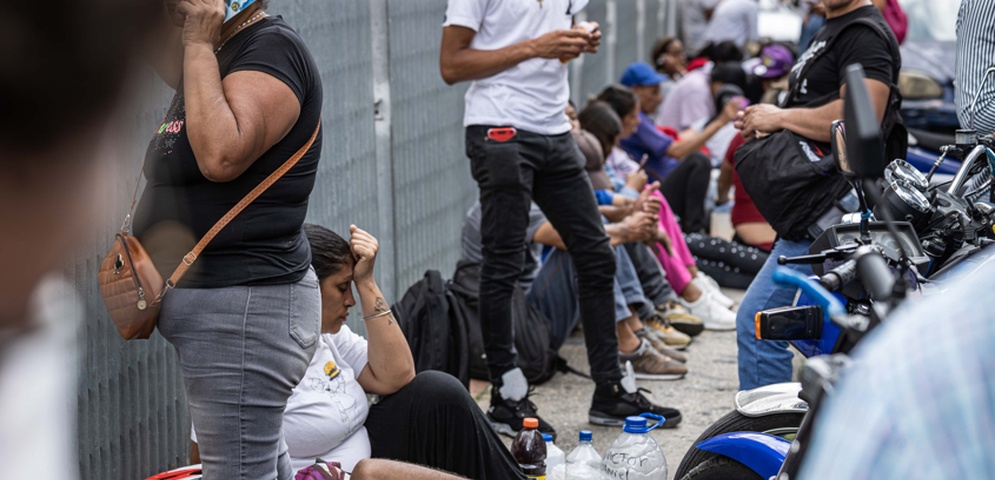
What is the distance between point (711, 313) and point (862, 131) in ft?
17.5

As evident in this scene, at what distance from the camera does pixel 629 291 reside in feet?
20.0

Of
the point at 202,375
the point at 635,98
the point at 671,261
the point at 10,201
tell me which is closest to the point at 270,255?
the point at 202,375

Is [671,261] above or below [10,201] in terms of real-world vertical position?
below

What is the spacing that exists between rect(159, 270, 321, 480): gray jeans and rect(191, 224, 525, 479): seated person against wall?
711 millimetres

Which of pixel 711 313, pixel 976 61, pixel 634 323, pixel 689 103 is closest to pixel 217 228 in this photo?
pixel 976 61

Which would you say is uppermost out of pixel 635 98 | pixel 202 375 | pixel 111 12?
pixel 111 12

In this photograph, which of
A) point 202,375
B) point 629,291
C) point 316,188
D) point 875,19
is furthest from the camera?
point 629,291

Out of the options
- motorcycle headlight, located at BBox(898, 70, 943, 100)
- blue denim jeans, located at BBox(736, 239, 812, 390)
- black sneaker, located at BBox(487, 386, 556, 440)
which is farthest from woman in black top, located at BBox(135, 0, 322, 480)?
motorcycle headlight, located at BBox(898, 70, 943, 100)

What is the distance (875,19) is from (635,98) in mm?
3458

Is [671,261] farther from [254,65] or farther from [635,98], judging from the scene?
[254,65]

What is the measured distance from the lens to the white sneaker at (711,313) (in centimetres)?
673

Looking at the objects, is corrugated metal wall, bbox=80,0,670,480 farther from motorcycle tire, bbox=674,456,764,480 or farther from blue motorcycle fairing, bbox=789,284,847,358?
motorcycle tire, bbox=674,456,764,480

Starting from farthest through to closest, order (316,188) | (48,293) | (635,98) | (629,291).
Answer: (635,98) < (629,291) < (316,188) < (48,293)

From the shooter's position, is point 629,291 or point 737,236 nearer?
point 629,291
